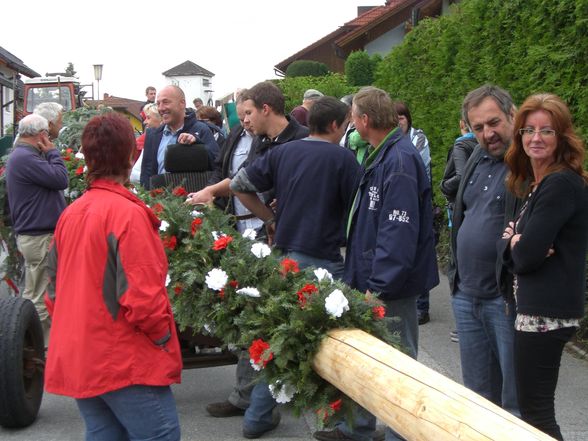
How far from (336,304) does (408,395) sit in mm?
790

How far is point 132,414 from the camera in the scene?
345cm

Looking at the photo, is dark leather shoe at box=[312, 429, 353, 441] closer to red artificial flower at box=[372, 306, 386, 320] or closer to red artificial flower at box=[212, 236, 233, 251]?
red artificial flower at box=[212, 236, 233, 251]

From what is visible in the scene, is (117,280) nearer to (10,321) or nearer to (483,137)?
(483,137)

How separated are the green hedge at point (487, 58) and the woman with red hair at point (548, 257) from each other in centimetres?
319

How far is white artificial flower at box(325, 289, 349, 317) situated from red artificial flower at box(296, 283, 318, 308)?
0.17 m

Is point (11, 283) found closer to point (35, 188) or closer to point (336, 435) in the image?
point (35, 188)

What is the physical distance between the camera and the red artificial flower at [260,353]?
3.88 metres

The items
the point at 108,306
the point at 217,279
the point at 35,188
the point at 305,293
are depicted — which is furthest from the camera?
the point at 35,188

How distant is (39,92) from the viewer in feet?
94.3

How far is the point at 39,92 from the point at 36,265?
22.3m

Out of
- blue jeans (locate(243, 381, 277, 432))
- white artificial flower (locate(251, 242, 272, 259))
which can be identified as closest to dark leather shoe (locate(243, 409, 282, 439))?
blue jeans (locate(243, 381, 277, 432))

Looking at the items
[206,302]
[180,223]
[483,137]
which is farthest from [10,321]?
[483,137]

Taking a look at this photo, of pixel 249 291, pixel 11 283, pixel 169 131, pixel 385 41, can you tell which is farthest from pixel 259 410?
pixel 385 41

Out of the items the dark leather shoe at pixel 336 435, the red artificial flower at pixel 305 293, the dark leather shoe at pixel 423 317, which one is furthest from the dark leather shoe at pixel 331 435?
the dark leather shoe at pixel 423 317
